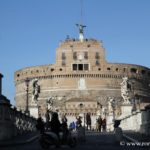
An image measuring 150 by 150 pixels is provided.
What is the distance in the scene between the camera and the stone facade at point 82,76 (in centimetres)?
10850

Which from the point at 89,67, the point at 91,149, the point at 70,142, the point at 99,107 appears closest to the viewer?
the point at 91,149

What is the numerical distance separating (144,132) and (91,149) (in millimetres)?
11034

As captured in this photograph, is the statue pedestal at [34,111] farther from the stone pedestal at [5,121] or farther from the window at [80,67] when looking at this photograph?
the window at [80,67]

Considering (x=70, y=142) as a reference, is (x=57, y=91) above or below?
above

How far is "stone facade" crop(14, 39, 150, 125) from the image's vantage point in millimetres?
108500

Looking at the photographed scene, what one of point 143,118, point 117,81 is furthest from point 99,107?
point 143,118

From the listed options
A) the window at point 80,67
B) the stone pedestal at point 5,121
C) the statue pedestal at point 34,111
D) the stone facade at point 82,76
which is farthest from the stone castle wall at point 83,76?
the stone pedestal at point 5,121

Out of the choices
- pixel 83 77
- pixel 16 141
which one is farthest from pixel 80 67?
pixel 16 141

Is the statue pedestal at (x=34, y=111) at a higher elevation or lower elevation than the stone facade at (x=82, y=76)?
lower

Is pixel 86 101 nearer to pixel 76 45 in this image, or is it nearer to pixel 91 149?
pixel 76 45

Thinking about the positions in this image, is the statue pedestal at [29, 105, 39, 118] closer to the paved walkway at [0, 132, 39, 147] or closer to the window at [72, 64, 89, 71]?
the paved walkway at [0, 132, 39, 147]

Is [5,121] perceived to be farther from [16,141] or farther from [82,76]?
[82,76]

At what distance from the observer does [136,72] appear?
113062mm

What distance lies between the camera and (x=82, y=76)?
10838 centimetres
